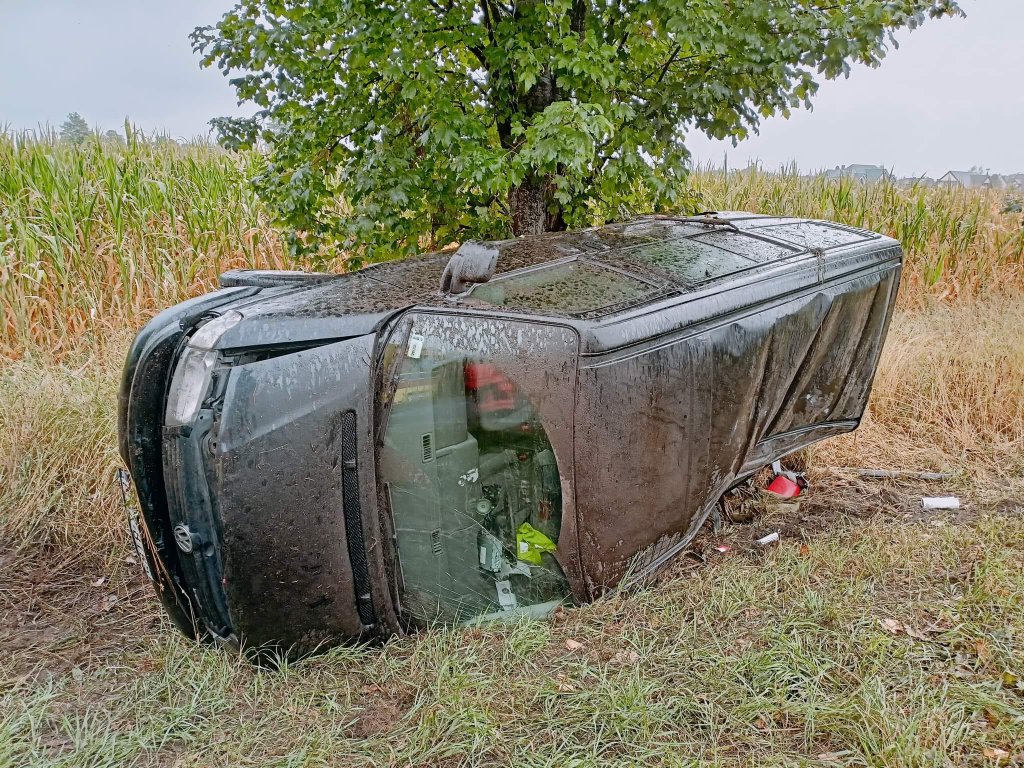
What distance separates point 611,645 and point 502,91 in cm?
321

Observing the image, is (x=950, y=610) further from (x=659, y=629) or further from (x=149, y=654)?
(x=149, y=654)

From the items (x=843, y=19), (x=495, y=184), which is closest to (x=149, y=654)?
(x=495, y=184)

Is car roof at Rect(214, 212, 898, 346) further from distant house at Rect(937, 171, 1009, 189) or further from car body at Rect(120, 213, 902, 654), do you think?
distant house at Rect(937, 171, 1009, 189)

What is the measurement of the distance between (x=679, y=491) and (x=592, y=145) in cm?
184

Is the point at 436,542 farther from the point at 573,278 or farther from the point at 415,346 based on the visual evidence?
the point at 573,278

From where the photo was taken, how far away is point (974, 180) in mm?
10148

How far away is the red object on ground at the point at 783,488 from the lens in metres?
4.42

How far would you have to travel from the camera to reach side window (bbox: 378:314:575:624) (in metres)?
2.68

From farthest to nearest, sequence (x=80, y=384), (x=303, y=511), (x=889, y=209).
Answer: (x=889, y=209), (x=80, y=384), (x=303, y=511)

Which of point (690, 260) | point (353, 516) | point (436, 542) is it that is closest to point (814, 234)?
point (690, 260)

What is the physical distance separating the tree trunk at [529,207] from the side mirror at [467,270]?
7.19ft

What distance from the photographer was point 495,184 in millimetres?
4082

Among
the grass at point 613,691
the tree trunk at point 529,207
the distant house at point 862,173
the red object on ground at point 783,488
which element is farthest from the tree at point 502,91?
the distant house at point 862,173

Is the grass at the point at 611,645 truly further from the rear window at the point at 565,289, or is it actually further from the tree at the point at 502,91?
the tree at the point at 502,91
